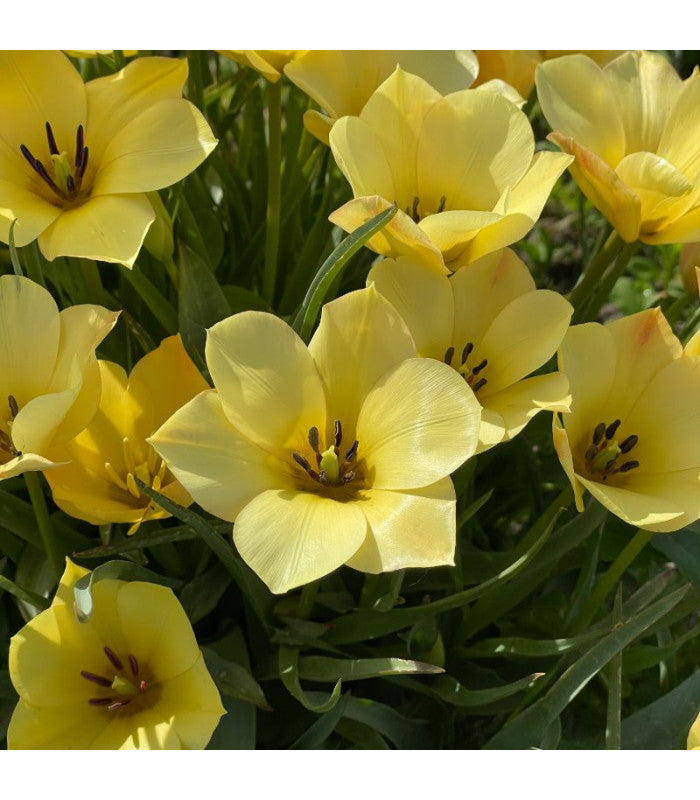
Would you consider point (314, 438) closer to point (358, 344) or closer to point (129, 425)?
point (358, 344)

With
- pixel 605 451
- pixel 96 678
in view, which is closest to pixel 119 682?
pixel 96 678

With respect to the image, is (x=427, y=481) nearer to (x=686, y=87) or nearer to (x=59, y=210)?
(x=59, y=210)

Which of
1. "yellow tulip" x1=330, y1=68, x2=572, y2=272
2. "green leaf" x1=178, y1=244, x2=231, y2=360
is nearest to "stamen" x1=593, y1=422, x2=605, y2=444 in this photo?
"yellow tulip" x1=330, y1=68, x2=572, y2=272

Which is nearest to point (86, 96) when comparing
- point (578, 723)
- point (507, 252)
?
point (507, 252)

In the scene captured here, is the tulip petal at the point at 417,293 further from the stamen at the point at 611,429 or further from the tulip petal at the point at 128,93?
the tulip petal at the point at 128,93

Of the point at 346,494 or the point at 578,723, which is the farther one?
the point at 578,723

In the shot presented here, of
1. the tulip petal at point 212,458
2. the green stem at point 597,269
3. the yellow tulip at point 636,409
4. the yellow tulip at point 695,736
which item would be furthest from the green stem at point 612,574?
the tulip petal at point 212,458
